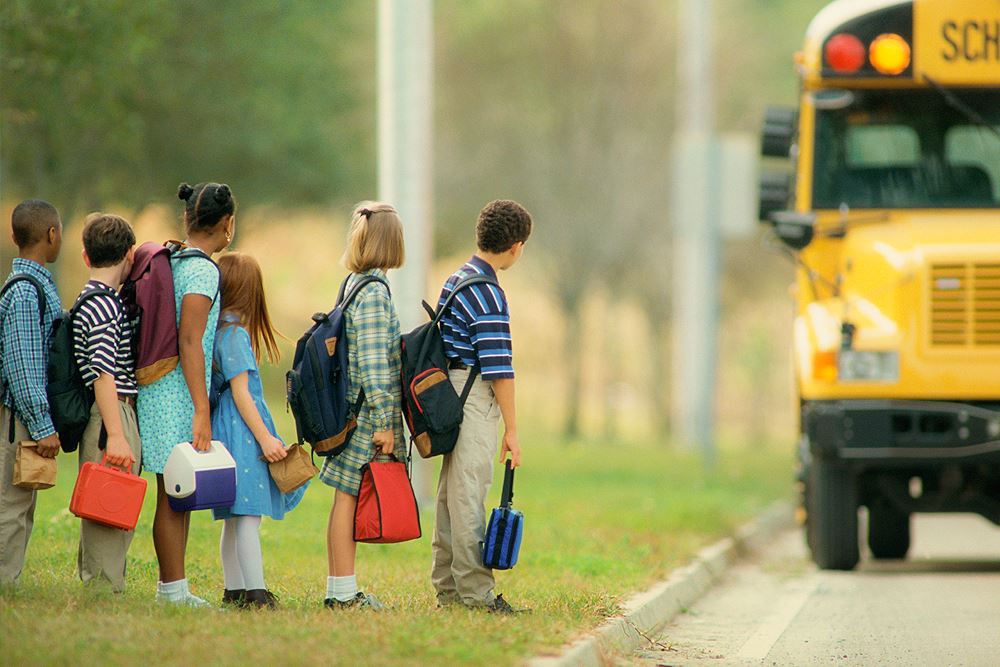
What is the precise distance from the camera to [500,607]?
767 centimetres

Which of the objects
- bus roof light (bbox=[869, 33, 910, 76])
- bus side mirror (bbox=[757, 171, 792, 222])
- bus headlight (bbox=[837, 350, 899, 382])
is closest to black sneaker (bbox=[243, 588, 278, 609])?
bus headlight (bbox=[837, 350, 899, 382])

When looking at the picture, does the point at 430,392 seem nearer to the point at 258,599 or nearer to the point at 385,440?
the point at 385,440

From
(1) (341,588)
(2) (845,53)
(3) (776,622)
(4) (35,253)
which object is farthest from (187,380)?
(2) (845,53)

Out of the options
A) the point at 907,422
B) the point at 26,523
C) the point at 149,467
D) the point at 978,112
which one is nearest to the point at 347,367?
the point at 149,467

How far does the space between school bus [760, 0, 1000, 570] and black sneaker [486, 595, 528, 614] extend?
338 centimetres

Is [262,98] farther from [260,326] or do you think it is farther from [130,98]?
[260,326]

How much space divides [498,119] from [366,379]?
83.6ft

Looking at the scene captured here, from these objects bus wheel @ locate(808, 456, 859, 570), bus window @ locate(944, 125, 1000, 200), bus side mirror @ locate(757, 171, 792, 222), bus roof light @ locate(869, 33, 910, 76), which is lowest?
bus wheel @ locate(808, 456, 859, 570)

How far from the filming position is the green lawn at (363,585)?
6.27 meters

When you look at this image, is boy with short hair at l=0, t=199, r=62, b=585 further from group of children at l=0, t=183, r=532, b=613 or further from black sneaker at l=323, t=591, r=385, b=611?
black sneaker at l=323, t=591, r=385, b=611

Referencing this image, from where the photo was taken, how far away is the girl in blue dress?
7.45 meters

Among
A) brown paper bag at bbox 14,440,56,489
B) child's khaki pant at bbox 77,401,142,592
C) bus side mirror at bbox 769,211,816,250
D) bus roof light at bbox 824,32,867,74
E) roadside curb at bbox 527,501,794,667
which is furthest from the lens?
bus roof light at bbox 824,32,867,74

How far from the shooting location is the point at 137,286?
7426mm

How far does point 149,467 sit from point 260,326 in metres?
0.81
